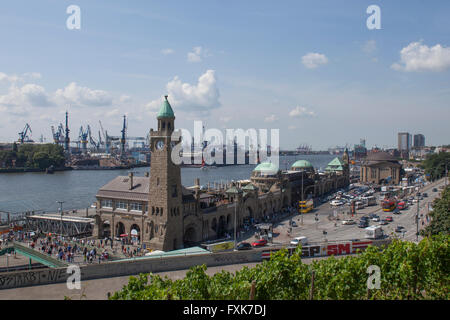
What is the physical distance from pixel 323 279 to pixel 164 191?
2566cm

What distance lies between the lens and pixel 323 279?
20406 millimetres

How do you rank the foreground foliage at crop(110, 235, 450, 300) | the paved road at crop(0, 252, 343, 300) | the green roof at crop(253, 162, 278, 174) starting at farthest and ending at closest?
the green roof at crop(253, 162, 278, 174)
the paved road at crop(0, 252, 343, 300)
the foreground foliage at crop(110, 235, 450, 300)

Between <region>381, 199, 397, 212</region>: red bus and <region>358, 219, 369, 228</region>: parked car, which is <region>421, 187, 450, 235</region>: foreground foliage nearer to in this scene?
<region>358, 219, 369, 228</region>: parked car

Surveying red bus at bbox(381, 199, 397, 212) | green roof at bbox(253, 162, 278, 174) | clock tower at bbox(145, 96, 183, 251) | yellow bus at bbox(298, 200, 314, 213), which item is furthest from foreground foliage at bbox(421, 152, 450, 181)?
clock tower at bbox(145, 96, 183, 251)

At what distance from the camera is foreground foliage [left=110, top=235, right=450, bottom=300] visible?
17.5m

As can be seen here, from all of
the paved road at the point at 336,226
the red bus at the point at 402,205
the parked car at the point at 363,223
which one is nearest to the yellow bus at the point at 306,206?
the paved road at the point at 336,226

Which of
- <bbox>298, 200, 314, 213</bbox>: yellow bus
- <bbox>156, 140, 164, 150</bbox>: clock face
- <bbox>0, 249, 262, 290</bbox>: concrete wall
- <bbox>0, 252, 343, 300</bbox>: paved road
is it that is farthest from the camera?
<bbox>298, 200, 314, 213</bbox>: yellow bus

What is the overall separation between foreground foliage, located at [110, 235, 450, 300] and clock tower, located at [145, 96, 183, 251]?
22125 mm

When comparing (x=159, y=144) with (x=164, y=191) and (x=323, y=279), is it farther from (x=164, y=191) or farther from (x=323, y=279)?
(x=323, y=279)

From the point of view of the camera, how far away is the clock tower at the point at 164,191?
139 feet

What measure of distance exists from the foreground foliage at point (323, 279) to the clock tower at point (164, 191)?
2213 cm

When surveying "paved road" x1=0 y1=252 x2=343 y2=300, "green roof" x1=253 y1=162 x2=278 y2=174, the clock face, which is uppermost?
the clock face
